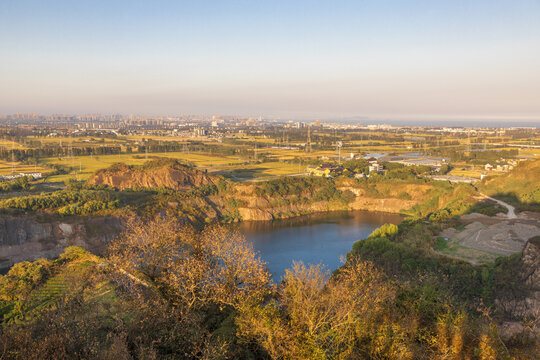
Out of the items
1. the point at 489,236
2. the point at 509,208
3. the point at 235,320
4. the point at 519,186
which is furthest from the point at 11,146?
the point at 519,186

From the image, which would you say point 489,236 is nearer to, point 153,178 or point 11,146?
point 153,178

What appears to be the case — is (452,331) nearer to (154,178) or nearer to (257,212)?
(257,212)

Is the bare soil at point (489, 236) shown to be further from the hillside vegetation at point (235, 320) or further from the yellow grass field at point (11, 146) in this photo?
the yellow grass field at point (11, 146)

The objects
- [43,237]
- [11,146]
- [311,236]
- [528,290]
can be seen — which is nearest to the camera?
[528,290]

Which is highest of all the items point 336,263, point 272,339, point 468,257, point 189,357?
point 272,339

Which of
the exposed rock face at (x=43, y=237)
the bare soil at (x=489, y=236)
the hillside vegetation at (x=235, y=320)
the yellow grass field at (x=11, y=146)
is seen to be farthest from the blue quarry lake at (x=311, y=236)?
the yellow grass field at (x=11, y=146)

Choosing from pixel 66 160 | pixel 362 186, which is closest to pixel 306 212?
pixel 362 186
